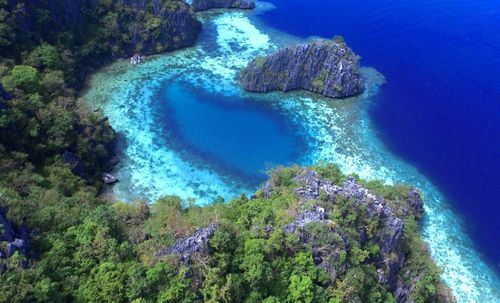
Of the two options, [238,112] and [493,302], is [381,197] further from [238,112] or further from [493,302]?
[238,112]

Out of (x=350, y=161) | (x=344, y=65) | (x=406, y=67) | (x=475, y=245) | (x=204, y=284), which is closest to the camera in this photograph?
(x=204, y=284)

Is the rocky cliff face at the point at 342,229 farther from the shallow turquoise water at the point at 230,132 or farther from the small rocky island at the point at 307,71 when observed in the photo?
the small rocky island at the point at 307,71

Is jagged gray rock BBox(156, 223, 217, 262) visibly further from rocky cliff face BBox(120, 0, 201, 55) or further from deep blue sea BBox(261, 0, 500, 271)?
rocky cliff face BBox(120, 0, 201, 55)

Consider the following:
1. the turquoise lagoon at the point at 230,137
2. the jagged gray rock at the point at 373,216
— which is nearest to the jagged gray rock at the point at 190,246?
the jagged gray rock at the point at 373,216

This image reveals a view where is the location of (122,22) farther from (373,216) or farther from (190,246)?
(373,216)

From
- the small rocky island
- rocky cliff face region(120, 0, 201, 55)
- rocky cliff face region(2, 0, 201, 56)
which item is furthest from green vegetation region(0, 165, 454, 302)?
rocky cliff face region(120, 0, 201, 55)

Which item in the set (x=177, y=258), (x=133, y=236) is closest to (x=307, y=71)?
(x=133, y=236)

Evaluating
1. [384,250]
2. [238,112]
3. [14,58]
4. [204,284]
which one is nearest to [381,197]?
[384,250]
